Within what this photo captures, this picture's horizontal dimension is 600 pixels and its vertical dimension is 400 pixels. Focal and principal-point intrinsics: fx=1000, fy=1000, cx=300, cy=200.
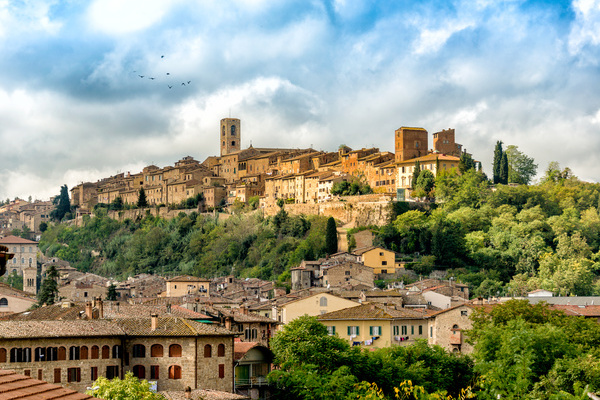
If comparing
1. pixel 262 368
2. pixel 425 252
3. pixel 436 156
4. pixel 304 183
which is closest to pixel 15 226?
pixel 304 183

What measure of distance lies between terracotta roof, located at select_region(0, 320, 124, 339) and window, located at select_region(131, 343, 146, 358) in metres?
0.92

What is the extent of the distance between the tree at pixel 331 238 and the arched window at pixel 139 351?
5730 centimetres

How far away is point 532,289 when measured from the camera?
82.0 m

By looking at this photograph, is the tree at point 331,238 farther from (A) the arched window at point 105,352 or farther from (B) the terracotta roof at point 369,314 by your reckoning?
(A) the arched window at point 105,352

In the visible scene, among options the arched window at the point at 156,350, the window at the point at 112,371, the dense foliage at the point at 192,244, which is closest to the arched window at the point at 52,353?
the window at the point at 112,371

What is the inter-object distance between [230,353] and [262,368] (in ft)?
12.8

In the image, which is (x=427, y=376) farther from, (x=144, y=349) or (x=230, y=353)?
(x=144, y=349)

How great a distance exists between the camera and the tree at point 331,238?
97144 mm

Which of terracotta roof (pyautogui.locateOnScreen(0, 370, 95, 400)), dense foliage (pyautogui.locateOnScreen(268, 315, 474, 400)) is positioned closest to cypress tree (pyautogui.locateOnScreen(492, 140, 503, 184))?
dense foliage (pyautogui.locateOnScreen(268, 315, 474, 400))

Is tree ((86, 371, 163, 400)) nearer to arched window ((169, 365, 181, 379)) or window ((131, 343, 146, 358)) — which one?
arched window ((169, 365, 181, 379))

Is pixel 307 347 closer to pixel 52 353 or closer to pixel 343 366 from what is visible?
pixel 343 366

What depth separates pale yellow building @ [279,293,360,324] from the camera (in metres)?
60.7

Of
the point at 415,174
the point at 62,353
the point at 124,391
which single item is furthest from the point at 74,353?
the point at 415,174

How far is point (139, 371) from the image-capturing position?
132 feet
